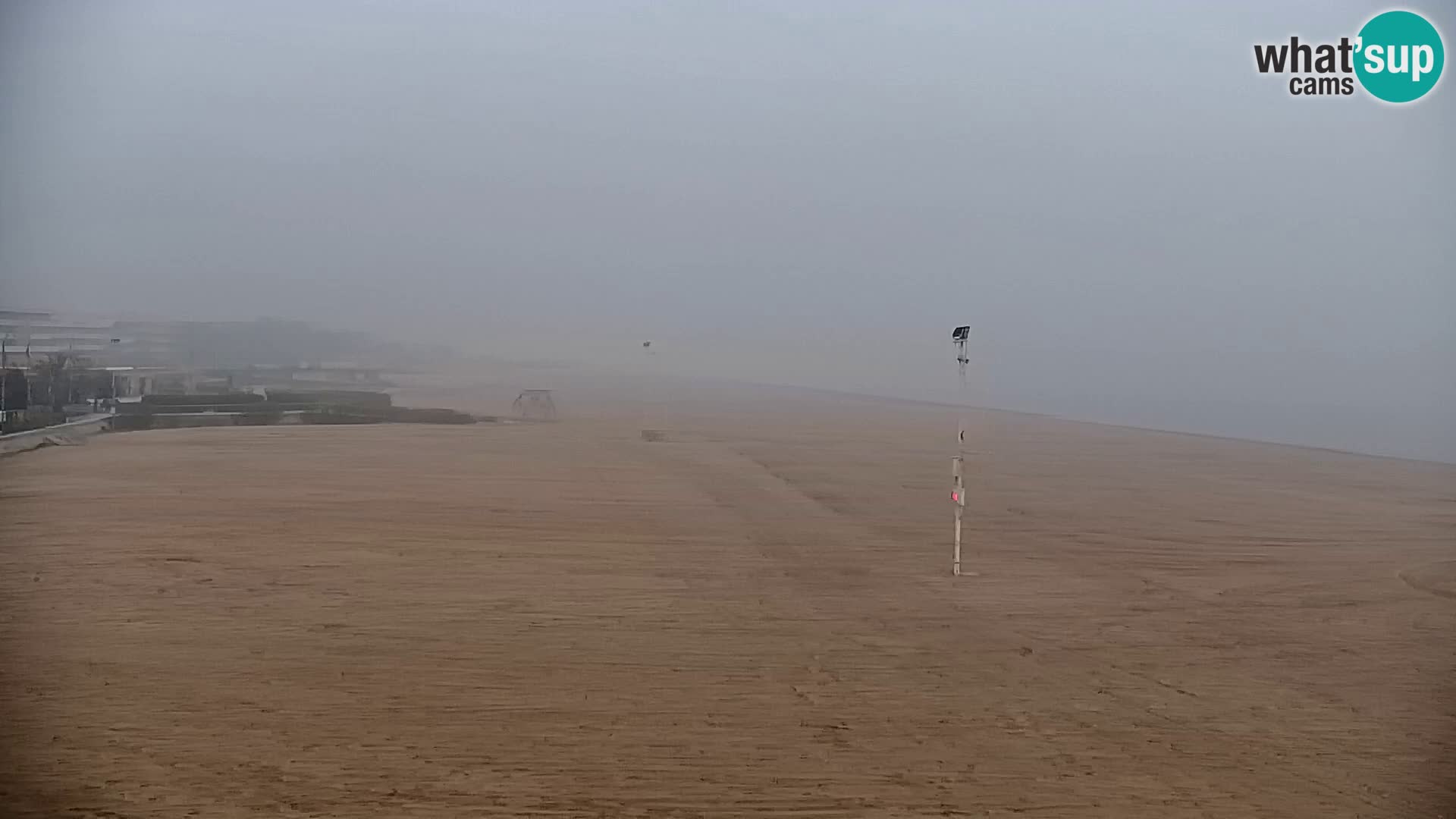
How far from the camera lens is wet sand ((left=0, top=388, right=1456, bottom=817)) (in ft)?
19.3

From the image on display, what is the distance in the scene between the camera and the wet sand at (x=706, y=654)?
5.87 metres

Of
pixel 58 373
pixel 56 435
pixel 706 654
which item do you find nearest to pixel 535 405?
pixel 58 373

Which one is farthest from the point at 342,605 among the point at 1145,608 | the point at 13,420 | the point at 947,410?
the point at 947,410

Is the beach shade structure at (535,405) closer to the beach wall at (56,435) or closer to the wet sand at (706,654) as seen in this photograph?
the beach wall at (56,435)

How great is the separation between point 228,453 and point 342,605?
1544 cm

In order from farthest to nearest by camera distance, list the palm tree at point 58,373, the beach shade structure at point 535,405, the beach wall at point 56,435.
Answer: the beach shade structure at point 535,405
the palm tree at point 58,373
the beach wall at point 56,435

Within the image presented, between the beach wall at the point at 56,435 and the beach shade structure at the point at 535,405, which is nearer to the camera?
the beach wall at the point at 56,435

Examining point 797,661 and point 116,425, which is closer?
point 797,661

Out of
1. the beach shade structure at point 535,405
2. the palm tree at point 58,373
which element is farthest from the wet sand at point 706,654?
the beach shade structure at point 535,405

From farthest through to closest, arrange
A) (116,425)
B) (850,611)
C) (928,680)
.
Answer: (116,425) < (850,611) < (928,680)

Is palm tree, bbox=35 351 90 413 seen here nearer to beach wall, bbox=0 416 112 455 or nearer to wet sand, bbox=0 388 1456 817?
beach wall, bbox=0 416 112 455

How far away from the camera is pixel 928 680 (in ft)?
25.8

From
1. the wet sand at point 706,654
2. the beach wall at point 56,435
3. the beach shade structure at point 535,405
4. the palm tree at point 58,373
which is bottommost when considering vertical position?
the wet sand at point 706,654

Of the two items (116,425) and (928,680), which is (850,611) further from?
(116,425)
